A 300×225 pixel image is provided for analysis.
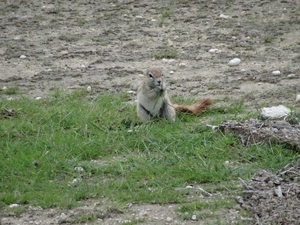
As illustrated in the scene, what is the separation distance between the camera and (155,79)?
7.48 meters

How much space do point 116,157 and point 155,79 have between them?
3.96 feet

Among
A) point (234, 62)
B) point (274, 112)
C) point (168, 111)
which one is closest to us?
point (274, 112)

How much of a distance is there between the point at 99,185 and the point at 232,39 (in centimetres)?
490

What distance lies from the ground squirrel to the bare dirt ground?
2.12ft

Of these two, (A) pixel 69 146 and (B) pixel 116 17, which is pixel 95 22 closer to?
(B) pixel 116 17

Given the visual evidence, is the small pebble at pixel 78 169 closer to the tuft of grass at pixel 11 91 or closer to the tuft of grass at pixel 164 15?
the tuft of grass at pixel 11 91

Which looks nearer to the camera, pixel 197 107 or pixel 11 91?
pixel 197 107

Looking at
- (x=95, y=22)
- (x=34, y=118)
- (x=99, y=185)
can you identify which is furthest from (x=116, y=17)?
(x=99, y=185)

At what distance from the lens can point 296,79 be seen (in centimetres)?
857

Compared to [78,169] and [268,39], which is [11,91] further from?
[268,39]

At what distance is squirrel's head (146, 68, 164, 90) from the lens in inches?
292

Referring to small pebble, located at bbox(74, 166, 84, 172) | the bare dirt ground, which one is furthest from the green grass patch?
the bare dirt ground

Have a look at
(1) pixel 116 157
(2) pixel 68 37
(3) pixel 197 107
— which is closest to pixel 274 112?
(3) pixel 197 107

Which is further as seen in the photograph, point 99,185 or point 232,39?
point 232,39
